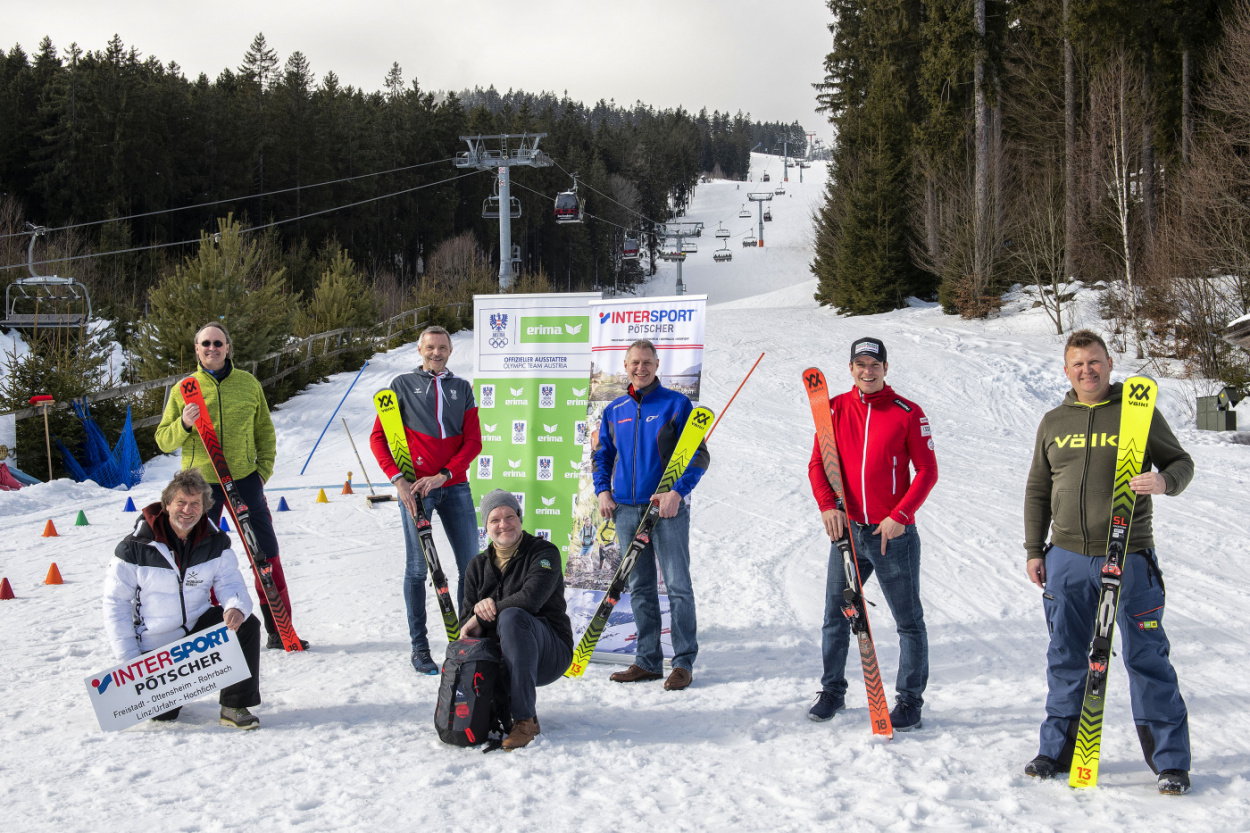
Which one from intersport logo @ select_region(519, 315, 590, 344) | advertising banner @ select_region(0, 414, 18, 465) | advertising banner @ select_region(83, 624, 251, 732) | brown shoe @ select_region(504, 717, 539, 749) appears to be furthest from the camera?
advertising banner @ select_region(0, 414, 18, 465)

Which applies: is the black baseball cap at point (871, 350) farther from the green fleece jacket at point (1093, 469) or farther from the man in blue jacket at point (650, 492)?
the man in blue jacket at point (650, 492)

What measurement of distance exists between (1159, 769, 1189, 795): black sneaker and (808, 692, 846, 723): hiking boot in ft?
4.29

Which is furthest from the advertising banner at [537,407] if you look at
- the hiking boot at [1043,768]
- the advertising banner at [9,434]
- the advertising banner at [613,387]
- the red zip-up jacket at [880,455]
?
the advertising banner at [9,434]

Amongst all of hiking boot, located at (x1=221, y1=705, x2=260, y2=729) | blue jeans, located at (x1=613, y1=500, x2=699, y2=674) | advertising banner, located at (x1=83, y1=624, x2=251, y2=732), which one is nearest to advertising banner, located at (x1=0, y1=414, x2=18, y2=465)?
advertising banner, located at (x1=83, y1=624, x2=251, y2=732)

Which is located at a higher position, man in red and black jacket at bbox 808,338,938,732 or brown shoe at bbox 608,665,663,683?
man in red and black jacket at bbox 808,338,938,732

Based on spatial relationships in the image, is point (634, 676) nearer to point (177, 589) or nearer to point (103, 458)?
point (177, 589)

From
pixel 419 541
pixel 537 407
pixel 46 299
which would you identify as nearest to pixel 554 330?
pixel 537 407

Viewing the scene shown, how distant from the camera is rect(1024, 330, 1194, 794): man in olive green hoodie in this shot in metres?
3.24

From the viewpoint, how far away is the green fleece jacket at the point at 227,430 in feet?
15.9

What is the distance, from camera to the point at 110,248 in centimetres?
3170

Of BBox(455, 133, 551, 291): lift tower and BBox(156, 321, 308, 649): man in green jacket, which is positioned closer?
BBox(156, 321, 308, 649): man in green jacket

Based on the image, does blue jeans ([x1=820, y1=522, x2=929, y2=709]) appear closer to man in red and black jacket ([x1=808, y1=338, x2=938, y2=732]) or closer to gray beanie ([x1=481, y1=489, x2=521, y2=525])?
man in red and black jacket ([x1=808, y1=338, x2=938, y2=732])

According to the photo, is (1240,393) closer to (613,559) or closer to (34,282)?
(613,559)

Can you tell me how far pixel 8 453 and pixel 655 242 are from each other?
70.3m
